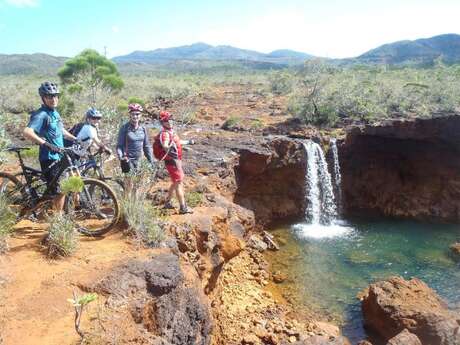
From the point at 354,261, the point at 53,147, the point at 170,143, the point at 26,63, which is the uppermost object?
the point at 26,63

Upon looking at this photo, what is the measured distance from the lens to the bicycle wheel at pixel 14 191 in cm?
595

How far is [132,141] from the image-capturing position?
671 cm

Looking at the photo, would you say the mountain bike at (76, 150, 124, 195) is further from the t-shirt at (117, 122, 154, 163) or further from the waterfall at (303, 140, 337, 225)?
the waterfall at (303, 140, 337, 225)

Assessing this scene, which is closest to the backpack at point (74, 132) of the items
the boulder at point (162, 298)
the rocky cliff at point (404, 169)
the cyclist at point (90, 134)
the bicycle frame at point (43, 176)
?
the cyclist at point (90, 134)

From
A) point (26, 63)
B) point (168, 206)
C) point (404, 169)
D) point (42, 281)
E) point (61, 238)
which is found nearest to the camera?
point (42, 281)

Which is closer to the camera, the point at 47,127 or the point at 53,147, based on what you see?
the point at 53,147

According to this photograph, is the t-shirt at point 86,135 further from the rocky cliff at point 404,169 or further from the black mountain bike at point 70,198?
the rocky cliff at point 404,169

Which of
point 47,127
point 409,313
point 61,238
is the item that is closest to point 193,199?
point 61,238

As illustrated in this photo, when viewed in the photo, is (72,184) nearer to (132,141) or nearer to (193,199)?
(132,141)

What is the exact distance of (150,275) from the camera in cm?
518

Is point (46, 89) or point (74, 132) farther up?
point (46, 89)

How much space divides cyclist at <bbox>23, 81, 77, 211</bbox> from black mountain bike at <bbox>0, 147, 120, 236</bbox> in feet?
0.33

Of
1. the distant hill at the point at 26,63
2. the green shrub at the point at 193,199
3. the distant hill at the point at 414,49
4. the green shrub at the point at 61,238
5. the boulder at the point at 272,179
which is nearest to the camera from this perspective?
the green shrub at the point at 61,238

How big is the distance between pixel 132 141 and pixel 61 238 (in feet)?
6.57
